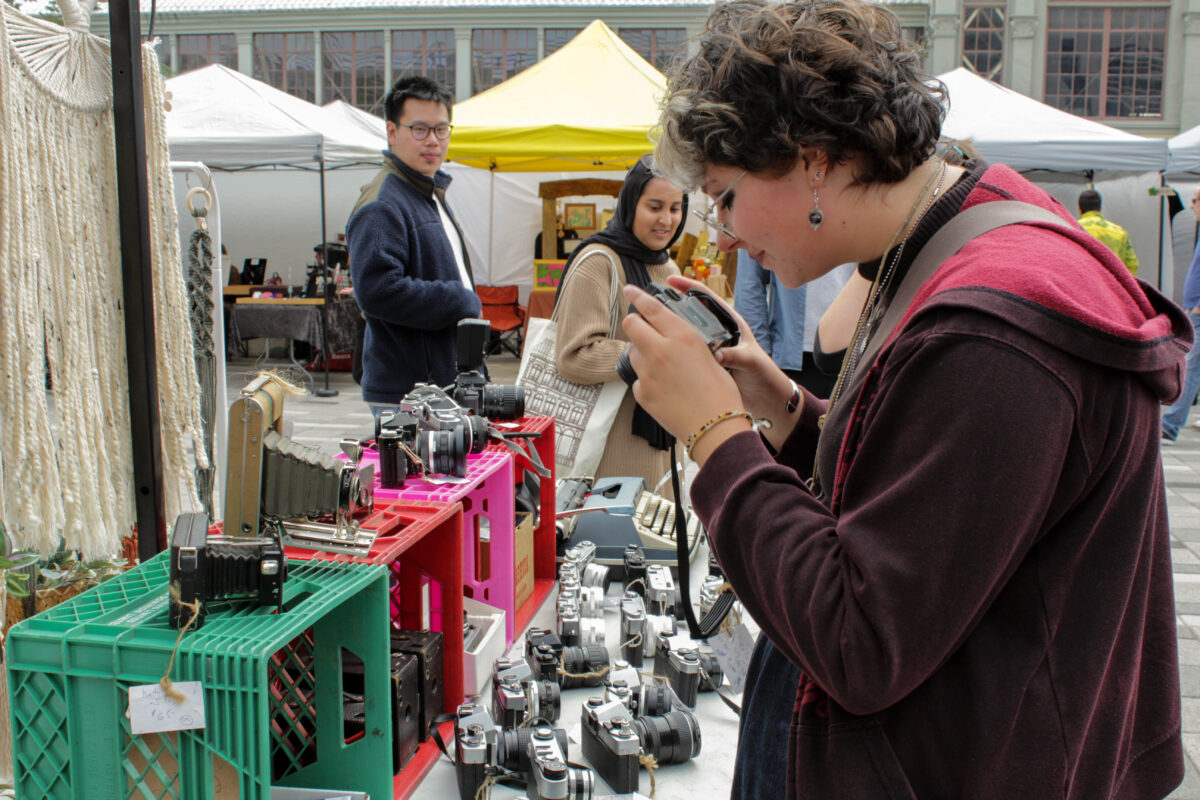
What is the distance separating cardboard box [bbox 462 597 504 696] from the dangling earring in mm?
1004

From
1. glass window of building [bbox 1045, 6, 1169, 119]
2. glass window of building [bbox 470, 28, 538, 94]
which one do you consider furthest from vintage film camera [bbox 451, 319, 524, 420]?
glass window of building [bbox 1045, 6, 1169, 119]

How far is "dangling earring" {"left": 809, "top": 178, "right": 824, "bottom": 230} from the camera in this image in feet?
2.88

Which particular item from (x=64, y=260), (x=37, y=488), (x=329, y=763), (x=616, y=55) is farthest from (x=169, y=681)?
(x=616, y=55)

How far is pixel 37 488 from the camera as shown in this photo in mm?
1329

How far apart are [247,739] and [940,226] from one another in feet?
2.75

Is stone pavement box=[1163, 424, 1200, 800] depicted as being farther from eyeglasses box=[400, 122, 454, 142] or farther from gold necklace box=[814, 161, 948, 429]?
eyeglasses box=[400, 122, 454, 142]

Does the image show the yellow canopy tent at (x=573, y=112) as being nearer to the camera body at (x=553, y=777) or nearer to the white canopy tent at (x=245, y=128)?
the white canopy tent at (x=245, y=128)

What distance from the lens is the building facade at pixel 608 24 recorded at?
17797 millimetres

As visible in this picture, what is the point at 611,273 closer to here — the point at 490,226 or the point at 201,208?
the point at 201,208

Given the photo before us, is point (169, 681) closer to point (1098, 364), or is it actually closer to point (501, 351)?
point (1098, 364)

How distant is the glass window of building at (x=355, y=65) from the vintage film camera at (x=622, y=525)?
735 inches

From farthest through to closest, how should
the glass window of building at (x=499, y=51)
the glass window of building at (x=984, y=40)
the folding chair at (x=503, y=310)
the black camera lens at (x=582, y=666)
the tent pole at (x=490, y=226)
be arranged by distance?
1. the glass window of building at (x=499, y=51)
2. the glass window of building at (x=984, y=40)
3. the tent pole at (x=490, y=226)
4. the folding chair at (x=503, y=310)
5. the black camera lens at (x=582, y=666)

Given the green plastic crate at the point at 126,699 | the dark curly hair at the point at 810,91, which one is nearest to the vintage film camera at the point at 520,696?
the green plastic crate at the point at 126,699

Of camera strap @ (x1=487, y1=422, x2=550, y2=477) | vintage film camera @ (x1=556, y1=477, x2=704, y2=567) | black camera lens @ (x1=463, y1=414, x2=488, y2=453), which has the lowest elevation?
vintage film camera @ (x1=556, y1=477, x2=704, y2=567)
